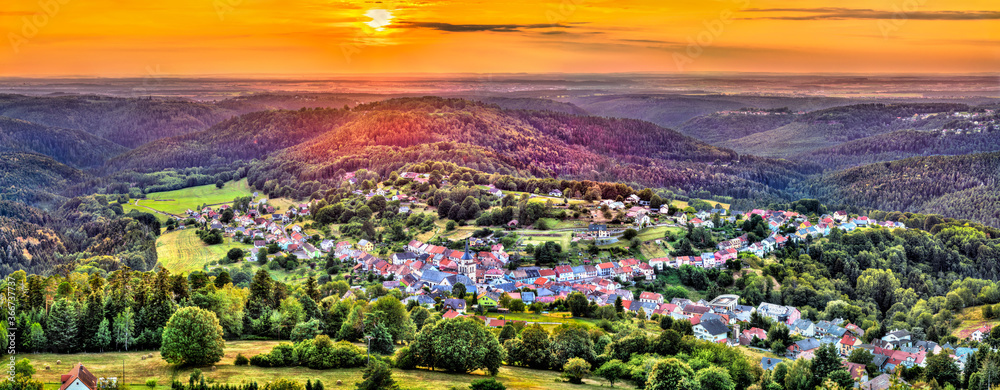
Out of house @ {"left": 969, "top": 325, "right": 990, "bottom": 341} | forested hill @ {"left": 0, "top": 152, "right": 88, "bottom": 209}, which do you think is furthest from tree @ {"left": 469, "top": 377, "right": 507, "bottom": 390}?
forested hill @ {"left": 0, "top": 152, "right": 88, "bottom": 209}

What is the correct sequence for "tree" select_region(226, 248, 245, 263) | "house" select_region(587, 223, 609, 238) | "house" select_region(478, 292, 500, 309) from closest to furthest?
"house" select_region(478, 292, 500, 309) < "tree" select_region(226, 248, 245, 263) < "house" select_region(587, 223, 609, 238)

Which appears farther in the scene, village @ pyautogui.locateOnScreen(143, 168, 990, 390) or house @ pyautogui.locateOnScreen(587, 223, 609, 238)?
house @ pyautogui.locateOnScreen(587, 223, 609, 238)

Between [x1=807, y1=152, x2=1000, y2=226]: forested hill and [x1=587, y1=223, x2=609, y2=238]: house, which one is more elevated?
[x1=807, y1=152, x2=1000, y2=226]: forested hill

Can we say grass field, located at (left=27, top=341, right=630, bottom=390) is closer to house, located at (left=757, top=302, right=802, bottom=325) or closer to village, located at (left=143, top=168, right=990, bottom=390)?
village, located at (left=143, top=168, right=990, bottom=390)

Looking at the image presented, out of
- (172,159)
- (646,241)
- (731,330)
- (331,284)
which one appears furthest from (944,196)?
(172,159)

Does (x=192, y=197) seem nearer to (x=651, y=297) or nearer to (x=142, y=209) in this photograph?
(x=142, y=209)

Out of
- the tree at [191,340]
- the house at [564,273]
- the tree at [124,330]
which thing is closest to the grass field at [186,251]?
the tree at [124,330]
